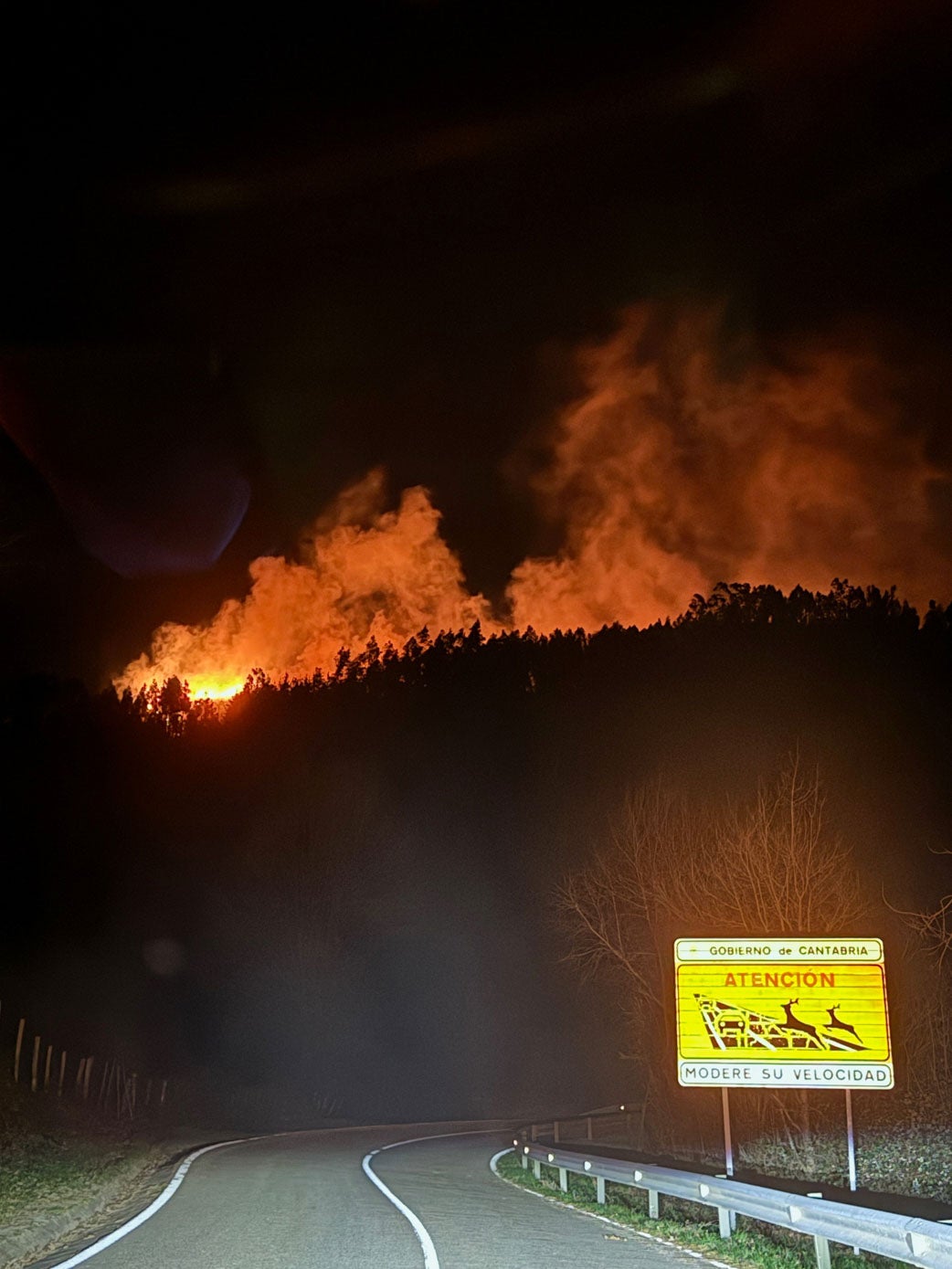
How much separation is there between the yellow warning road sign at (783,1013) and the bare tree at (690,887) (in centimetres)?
289

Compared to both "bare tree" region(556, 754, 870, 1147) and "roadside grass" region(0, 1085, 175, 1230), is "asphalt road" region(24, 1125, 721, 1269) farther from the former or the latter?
"bare tree" region(556, 754, 870, 1147)

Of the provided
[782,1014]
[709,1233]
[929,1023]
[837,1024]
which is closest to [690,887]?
[929,1023]

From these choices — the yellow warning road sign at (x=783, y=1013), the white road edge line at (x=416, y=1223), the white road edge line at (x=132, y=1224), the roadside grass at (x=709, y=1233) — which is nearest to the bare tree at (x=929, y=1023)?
the roadside grass at (x=709, y=1233)

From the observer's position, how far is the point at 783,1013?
14.3 metres

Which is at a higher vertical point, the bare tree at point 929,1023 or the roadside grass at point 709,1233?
the bare tree at point 929,1023

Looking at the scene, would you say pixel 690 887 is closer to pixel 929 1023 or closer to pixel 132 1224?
pixel 929 1023

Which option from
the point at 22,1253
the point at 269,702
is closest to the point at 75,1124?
the point at 22,1253

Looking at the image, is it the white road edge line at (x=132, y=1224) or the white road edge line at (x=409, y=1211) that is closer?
the white road edge line at (x=132, y=1224)

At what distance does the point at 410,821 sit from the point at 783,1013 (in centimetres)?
5692

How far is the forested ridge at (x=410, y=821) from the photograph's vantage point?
52438mm

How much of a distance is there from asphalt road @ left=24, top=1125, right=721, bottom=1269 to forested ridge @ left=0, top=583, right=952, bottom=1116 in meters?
21.1

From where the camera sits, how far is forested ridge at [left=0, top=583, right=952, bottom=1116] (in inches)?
2064

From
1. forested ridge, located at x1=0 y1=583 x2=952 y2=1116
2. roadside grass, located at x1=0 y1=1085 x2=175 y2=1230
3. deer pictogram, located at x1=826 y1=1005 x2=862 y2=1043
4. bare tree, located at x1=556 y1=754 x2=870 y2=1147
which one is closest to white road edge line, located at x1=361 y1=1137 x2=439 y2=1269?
roadside grass, located at x1=0 y1=1085 x2=175 y2=1230

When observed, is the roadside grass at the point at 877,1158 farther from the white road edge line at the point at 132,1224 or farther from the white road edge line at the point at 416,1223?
the white road edge line at the point at 132,1224
